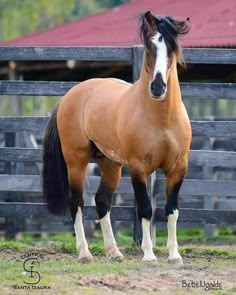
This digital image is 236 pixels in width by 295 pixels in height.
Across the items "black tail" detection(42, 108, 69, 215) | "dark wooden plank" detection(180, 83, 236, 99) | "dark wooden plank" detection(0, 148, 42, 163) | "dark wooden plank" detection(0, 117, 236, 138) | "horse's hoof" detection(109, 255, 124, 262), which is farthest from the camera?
"dark wooden plank" detection(0, 148, 42, 163)

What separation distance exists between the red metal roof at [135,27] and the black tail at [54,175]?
6219mm

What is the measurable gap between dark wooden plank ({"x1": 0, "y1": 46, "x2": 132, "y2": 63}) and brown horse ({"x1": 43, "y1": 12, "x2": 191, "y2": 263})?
69 cm

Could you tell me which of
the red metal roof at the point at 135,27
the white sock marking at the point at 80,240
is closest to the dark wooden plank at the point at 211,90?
the white sock marking at the point at 80,240

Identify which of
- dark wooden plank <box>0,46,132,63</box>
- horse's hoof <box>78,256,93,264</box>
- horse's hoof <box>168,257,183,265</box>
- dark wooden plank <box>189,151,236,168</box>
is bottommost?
horse's hoof <box>78,256,93,264</box>

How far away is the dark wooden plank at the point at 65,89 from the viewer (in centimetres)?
998

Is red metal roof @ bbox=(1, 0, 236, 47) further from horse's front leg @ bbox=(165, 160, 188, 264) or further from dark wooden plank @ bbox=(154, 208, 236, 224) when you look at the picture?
horse's front leg @ bbox=(165, 160, 188, 264)

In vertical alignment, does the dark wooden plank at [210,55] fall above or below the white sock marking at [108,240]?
above

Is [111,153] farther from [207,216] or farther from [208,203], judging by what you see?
[208,203]

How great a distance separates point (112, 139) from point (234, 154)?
189cm

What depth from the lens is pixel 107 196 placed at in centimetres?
934

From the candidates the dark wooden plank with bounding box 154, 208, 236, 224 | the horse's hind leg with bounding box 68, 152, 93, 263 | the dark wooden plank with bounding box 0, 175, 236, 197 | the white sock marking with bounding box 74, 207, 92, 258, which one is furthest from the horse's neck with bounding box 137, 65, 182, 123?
the dark wooden plank with bounding box 0, 175, 236, 197

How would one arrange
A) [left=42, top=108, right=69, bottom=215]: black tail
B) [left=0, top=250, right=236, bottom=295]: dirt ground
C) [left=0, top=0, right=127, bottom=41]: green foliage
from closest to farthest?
[left=0, top=250, right=236, bottom=295]: dirt ground
[left=42, top=108, right=69, bottom=215]: black tail
[left=0, top=0, right=127, bottom=41]: green foliage

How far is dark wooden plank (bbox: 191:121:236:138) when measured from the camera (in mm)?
10023

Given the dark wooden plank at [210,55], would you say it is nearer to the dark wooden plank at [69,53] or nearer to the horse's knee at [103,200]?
the dark wooden plank at [69,53]
